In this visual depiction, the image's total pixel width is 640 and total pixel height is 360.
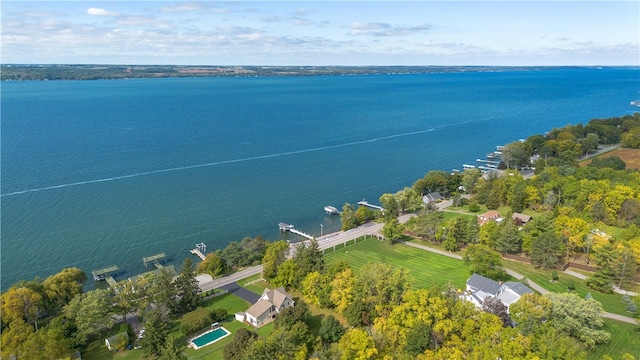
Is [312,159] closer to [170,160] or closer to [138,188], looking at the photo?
[170,160]

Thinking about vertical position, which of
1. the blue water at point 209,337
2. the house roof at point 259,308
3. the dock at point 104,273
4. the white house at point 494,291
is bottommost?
the dock at point 104,273

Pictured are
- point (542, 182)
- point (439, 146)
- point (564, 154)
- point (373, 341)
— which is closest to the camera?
→ point (373, 341)

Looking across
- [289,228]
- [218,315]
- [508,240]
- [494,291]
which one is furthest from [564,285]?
[289,228]

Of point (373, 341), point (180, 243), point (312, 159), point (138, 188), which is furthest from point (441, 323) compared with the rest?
point (312, 159)

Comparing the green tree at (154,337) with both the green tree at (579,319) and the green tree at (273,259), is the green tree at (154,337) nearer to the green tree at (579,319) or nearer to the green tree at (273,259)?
the green tree at (273,259)

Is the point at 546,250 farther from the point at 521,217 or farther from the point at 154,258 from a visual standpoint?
the point at 154,258

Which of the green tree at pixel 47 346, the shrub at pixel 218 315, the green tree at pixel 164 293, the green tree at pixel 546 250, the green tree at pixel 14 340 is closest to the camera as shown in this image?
the green tree at pixel 47 346

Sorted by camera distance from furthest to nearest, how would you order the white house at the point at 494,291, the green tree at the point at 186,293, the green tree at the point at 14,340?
the green tree at the point at 186,293, the white house at the point at 494,291, the green tree at the point at 14,340

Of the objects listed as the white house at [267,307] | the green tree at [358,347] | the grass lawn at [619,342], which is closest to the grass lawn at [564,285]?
the grass lawn at [619,342]
